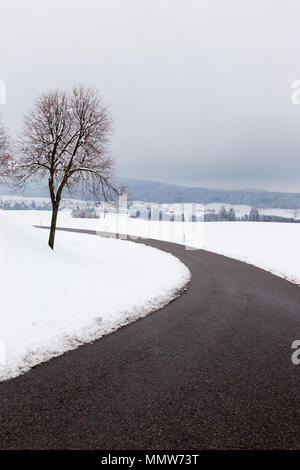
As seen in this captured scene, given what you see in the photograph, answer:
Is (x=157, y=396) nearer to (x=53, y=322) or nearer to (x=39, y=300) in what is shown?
(x=53, y=322)

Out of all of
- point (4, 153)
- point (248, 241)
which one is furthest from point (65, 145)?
point (248, 241)

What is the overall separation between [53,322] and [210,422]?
197 inches

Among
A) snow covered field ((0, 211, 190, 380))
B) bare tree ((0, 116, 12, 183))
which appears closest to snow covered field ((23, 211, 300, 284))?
snow covered field ((0, 211, 190, 380))

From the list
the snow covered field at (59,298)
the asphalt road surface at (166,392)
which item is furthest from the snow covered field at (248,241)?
the asphalt road surface at (166,392)

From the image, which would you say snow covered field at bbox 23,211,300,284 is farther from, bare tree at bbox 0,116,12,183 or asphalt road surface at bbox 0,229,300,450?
bare tree at bbox 0,116,12,183

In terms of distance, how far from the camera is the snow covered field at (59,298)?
5.91 meters

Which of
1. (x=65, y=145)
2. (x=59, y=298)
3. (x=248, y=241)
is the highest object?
(x=65, y=145)

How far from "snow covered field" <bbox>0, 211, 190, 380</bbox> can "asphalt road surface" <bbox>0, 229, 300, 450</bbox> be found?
2.10 feet

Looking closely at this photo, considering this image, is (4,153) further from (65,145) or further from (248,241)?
(248,241)

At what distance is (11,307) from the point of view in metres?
7.66

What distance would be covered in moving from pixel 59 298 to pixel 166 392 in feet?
19.1

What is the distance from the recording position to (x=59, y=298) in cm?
899

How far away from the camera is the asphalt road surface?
3311 millimetres
